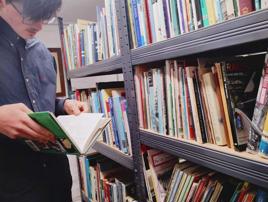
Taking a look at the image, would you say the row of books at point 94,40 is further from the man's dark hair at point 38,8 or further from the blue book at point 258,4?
the blue book at point 258,4

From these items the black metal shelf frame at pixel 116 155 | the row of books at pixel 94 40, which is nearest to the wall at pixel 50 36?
the row of books at pixel 94 40

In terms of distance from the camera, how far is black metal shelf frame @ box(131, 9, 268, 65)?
54cm

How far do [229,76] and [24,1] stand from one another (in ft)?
2.48

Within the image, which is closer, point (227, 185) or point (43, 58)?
point (227, 185)

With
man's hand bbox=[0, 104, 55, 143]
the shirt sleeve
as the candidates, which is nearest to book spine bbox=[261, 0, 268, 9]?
man's hand bbox=[0, 104, 55, 143]

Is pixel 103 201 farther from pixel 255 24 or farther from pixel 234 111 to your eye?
pixel 255 24

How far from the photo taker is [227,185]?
2.74 feet

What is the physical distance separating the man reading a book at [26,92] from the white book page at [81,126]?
88mm

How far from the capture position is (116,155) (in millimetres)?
1320

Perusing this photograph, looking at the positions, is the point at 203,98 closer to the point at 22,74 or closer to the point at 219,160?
the point at 219,160

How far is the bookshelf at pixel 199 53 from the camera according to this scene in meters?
0.58

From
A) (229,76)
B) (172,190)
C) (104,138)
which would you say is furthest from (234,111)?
(104,138)

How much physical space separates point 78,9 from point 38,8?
227 centimetres

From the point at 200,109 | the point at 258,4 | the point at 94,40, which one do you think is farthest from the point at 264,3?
the point at 94,40
